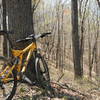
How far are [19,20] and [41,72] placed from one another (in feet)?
4.11

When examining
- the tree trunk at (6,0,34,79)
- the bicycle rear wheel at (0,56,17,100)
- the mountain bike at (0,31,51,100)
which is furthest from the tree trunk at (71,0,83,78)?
the bicycle rear wheel at (0,56,17,100)

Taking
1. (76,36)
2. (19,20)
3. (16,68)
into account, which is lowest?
(16,68)

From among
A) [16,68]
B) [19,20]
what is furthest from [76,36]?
[16,68]

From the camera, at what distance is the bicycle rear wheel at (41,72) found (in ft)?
14.3

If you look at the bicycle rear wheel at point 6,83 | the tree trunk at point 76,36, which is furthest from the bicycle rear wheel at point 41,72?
the tree trunk at point 76,36

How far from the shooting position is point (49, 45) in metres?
16.9

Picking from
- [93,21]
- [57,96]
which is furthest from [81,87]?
[93,21]

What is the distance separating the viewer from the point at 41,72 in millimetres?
4516

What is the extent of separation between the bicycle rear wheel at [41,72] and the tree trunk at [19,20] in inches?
10.3

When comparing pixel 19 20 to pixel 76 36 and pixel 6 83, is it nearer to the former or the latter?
pixel 6 83

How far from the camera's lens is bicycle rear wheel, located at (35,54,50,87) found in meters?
4.37

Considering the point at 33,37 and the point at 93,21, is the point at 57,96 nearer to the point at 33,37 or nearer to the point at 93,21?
the point at 33,37

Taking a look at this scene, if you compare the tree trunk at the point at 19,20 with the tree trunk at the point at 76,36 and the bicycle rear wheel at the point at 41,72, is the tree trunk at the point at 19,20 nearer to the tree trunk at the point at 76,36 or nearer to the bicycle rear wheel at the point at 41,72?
the bicycle rear wheel at the point at 41,72

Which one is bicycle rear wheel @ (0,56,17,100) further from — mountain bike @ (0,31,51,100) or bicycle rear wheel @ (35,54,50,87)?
bicycle rear wheel @ (35,54,50,87)
